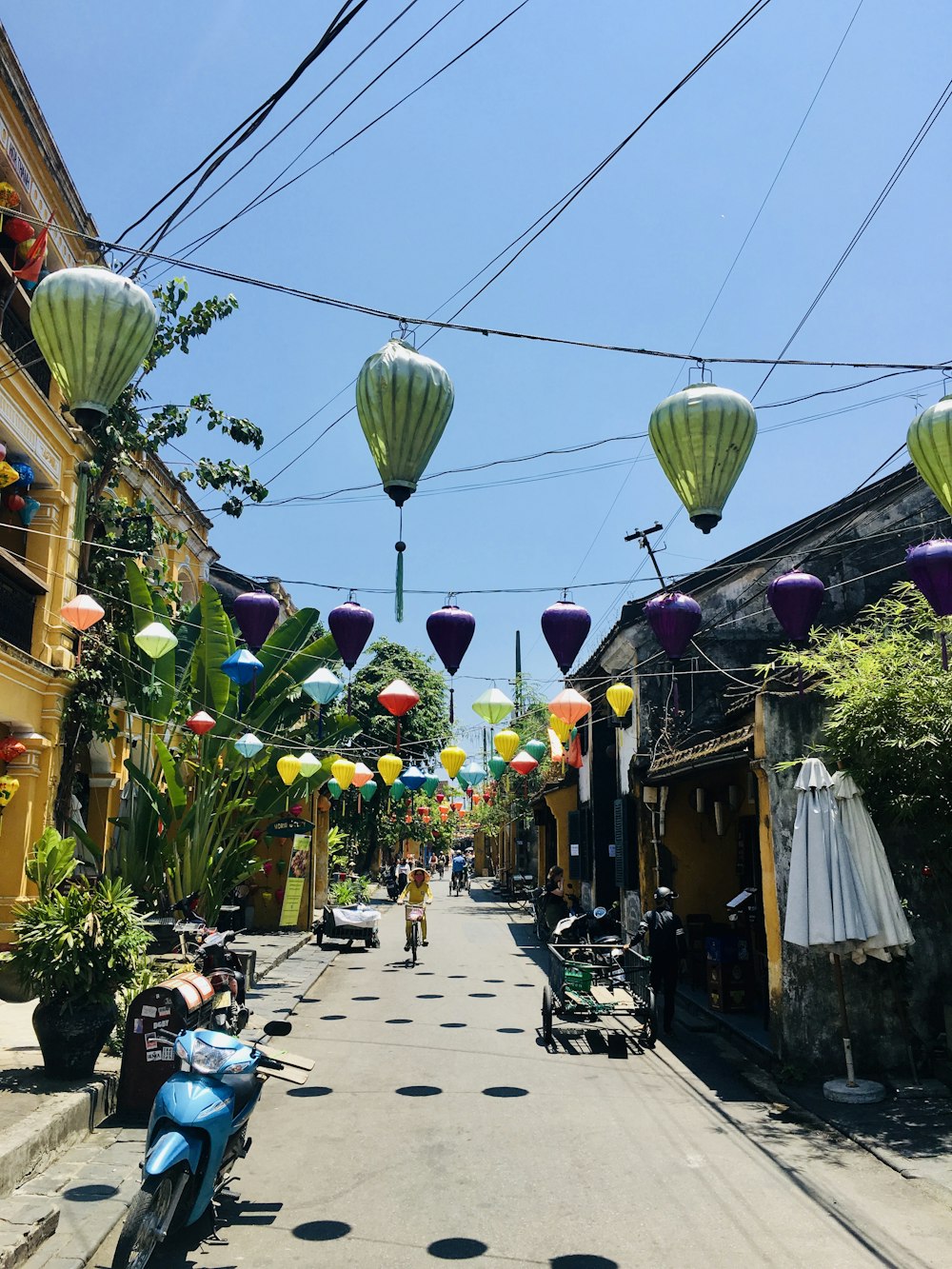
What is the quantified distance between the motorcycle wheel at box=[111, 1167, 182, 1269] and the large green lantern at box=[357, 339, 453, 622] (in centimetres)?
385

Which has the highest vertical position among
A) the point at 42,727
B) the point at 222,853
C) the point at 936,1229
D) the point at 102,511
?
the point at 102,511

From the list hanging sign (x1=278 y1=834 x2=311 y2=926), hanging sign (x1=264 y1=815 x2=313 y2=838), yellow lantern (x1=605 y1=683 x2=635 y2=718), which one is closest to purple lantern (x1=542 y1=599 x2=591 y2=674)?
yellow lantern (x1=605 y1=683 x2=635 y2=718)

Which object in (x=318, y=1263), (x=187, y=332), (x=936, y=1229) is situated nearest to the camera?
(x=318, y=1263)

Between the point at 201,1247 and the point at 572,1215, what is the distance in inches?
85.5

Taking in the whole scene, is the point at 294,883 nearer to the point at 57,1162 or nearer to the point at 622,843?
the point at 622,843

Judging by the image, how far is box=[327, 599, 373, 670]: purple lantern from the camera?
8539 mm

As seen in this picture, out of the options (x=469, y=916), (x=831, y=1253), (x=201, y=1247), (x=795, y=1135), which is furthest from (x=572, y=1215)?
(x=469, y=916)

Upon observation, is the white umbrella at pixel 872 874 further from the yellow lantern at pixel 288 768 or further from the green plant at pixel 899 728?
the yellow lantern at pixel 288 768

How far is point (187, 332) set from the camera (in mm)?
13648

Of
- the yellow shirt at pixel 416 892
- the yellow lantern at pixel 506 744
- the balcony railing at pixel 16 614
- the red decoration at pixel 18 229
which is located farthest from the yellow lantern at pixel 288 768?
the red decoration at pixel 18 229

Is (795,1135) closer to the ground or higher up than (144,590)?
closer to the ground

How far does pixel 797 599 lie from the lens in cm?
814

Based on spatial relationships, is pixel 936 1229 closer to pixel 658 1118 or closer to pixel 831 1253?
pixel 831 1253

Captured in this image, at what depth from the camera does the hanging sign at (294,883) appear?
2222 centimetres
